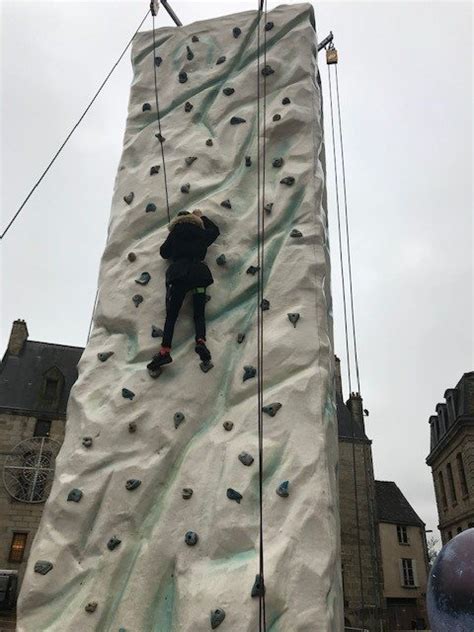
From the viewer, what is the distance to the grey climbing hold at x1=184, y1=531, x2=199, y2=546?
3941 mm

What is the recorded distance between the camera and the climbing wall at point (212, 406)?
3775mm

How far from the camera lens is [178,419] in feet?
15.0

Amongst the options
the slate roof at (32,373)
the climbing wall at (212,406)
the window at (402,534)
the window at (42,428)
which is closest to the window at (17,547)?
the window at (42,428)

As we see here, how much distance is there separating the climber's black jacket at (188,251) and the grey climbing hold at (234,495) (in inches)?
74.0

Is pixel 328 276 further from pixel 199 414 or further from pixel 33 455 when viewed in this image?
pixel 33 455

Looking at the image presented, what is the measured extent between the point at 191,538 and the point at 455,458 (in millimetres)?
20601

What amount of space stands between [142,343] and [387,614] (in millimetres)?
22553

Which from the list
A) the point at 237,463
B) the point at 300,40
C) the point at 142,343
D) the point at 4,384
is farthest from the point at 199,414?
the point at 4,384

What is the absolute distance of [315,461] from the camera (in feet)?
13.4

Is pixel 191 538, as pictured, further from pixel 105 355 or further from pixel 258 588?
pixel 105 355

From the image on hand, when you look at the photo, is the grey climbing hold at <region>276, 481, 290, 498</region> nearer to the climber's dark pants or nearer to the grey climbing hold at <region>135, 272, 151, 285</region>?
the climber's dark pants

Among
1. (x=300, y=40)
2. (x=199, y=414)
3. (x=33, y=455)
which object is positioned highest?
(x=300, y=40)

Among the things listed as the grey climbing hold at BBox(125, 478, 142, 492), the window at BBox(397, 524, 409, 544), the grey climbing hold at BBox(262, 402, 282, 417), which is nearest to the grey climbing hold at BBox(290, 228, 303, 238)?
the grey climbing hold at BBox(262, 402, 282, 417)

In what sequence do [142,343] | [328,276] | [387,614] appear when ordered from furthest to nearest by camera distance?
1. [387,614]
2. [328,276]
3. [142,343]
